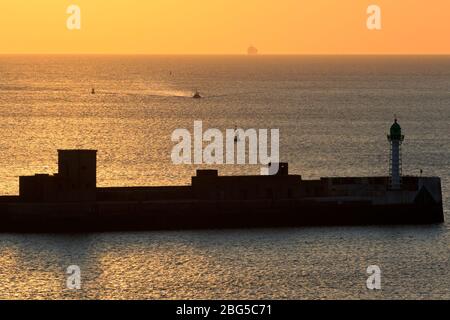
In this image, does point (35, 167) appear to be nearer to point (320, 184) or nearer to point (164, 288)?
point (320, 184)

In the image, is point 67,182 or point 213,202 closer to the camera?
point 67,182

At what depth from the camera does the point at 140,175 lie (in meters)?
104

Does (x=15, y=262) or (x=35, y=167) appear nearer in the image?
(x=15, y=262)

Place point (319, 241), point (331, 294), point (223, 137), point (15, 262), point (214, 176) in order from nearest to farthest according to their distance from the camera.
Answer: point (331, 294), point (15, 262), point (319, 241), point (214, 176), point (223, 137)

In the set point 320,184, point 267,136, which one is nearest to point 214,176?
point 320,184

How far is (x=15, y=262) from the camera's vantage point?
68.4 metres

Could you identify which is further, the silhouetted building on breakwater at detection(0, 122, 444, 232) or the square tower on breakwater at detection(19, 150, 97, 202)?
the square tower on breakwater at detection(19, 150, 97, 202)

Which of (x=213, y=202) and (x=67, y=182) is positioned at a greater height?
(x=67, y=182)

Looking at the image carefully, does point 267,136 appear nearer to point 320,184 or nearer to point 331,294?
point 320,184

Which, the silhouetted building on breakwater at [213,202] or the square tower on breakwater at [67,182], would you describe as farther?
the square tower on breakwater at [67,182]

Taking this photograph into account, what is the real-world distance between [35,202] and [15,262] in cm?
928

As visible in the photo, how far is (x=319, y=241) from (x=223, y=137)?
242 feet

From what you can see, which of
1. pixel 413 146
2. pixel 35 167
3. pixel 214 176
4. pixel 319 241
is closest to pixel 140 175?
pixel 35 167

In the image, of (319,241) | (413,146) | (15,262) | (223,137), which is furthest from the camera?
(223,137)
